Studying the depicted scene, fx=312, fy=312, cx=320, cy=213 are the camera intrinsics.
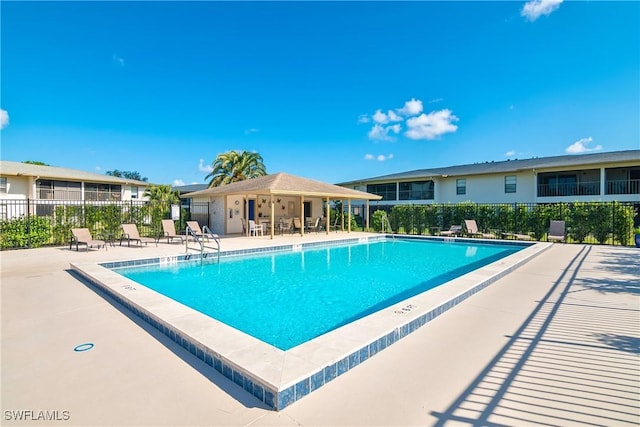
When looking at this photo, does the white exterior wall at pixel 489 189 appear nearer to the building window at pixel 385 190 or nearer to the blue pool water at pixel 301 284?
the building window at pixel 385 190

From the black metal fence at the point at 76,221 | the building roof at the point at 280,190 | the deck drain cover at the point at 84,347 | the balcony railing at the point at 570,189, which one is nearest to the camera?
the deck drain cover at the point at 84,347

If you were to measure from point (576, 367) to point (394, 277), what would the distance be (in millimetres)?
5760

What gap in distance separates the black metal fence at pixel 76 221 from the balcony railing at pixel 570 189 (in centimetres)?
2579

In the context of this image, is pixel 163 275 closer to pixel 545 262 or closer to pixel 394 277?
pixel 394 277

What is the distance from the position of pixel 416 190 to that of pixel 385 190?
352 cm

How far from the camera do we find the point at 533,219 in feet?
53.6

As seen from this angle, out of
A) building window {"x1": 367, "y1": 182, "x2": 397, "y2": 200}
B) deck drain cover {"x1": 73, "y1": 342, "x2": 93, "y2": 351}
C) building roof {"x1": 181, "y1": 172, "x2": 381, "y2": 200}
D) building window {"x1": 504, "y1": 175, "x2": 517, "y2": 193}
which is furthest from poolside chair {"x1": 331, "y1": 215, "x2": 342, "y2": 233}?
deck drain cover {"x1": 73, "y1": 342, "x2": 93, "y2": 351}

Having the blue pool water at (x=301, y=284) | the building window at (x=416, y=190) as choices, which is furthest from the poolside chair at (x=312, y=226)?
the building window at (x=416, y=190)

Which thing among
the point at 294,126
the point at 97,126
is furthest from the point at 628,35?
the point at 97,126

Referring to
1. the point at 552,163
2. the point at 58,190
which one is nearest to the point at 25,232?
the point at 58,190

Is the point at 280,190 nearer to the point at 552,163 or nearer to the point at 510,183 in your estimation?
the point at 510,183

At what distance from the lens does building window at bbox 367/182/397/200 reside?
3241cm

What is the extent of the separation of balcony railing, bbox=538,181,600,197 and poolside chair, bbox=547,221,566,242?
10.00 m

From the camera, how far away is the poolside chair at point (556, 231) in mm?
14941
